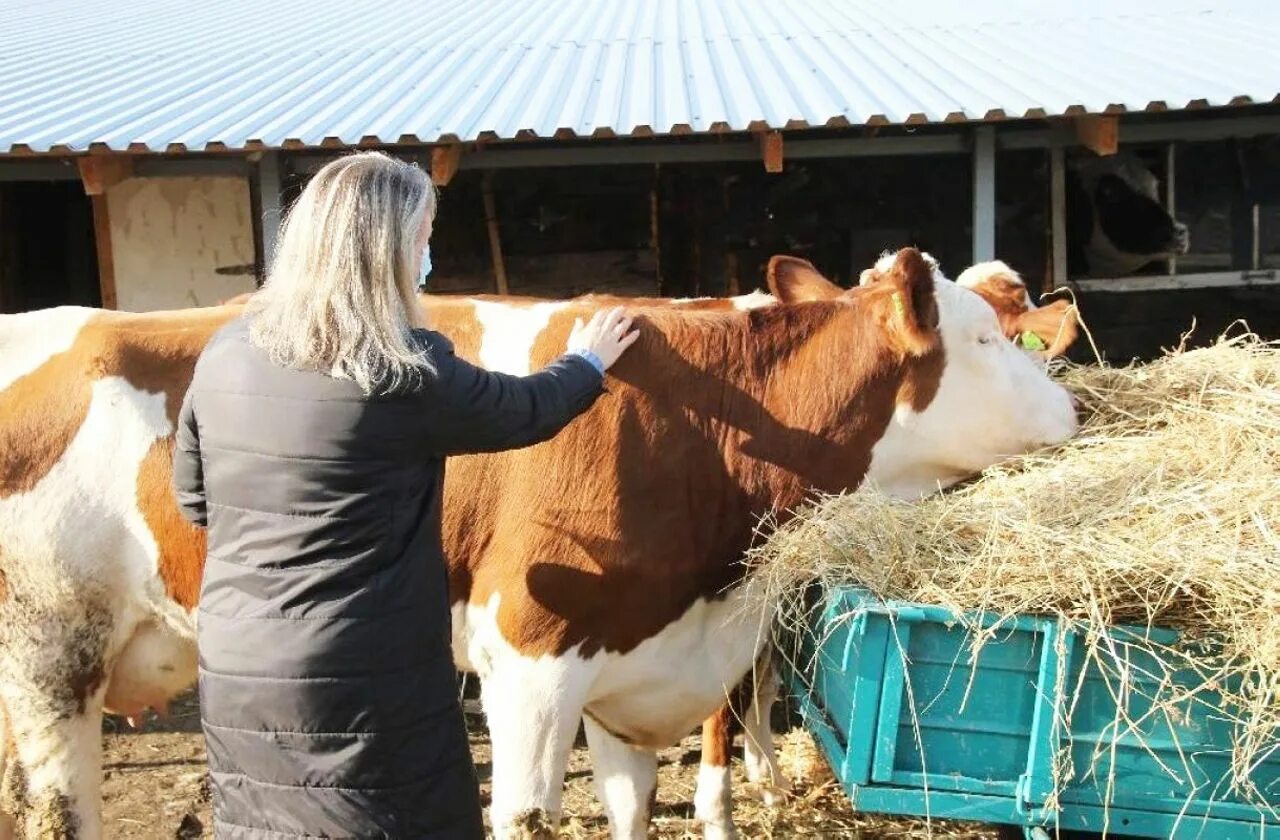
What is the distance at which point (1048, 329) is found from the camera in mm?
4695

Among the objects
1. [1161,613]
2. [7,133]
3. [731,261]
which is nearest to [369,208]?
[1161,613]

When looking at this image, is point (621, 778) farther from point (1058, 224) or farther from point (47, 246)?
point (47, 246)

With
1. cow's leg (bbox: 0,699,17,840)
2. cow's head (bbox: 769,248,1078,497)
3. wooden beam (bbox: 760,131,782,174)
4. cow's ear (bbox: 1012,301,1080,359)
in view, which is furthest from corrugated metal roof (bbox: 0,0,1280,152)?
cow's leg (bbox: 0,699,17,840)

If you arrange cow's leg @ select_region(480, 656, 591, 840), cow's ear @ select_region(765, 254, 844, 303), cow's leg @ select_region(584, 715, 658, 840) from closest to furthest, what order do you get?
cow's leg @ select_region(480, 656, 591, 840)
cow's leg @ select_region(584, 715, 658, 840)
cow's ear @ select_region(765, 254, 844, 303)

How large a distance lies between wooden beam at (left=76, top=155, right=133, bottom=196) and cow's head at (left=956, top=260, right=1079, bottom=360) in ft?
14.4

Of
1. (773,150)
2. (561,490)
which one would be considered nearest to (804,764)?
(561,490)

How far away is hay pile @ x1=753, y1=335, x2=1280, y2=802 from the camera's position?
265 centimetres

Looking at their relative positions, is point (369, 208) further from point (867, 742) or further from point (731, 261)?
point (731, 261)

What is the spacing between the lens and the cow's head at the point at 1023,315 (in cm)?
451

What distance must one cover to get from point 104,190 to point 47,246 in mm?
2857

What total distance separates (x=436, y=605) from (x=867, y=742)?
1.05m

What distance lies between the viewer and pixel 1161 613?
108 inches

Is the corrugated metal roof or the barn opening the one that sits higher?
the corrugated metal roof

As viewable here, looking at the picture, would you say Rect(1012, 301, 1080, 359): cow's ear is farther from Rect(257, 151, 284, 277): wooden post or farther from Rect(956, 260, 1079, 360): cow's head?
Rect(257, 151, 284, 277): wooden post
